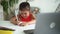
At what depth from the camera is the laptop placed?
130cm

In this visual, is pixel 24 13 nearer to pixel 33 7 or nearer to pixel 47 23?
pixel 33 7

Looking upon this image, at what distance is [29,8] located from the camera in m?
1.92

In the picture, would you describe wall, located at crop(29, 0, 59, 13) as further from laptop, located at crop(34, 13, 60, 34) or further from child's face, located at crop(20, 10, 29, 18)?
laptop, located at crop(34, 13, 60, 34)

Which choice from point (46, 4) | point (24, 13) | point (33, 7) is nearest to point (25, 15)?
point (24, 13)

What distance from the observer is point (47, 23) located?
4.29 ft

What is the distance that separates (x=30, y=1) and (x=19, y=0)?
12cm

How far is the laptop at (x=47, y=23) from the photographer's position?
1.30m

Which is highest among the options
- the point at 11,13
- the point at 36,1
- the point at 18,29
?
the point at 36,1

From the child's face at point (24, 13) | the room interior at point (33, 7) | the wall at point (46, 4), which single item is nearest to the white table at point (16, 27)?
the room interior at point (33, 7)

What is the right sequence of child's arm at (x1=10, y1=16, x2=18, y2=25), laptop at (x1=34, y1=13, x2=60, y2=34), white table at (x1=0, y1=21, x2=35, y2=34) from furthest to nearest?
child's arm at (x1=10, y1=16, x2=18, y2=25) < white table at (x1=0, y1=21, x2=35, y2=34) < laptop at (x1=34, y1=13, x2=60, y2=34)

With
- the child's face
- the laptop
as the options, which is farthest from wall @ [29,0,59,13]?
the laptop

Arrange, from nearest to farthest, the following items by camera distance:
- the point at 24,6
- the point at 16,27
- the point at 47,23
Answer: the point at 47,23, the point at 16,27, the point at 24,6

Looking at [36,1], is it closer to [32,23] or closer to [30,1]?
[30,1]

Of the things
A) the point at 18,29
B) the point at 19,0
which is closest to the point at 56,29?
the point at 18,29
